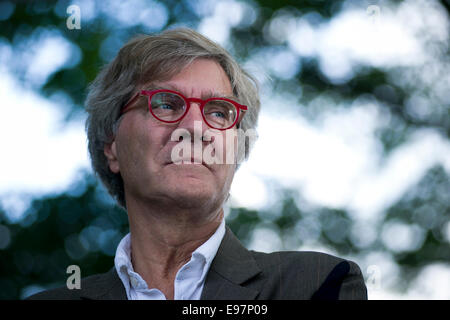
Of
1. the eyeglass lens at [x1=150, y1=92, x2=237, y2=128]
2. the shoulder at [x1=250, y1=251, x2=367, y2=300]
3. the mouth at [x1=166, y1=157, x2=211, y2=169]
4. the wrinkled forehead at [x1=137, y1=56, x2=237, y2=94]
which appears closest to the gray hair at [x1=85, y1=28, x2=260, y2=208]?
the wrinkled forehead at [x1=137, y1=56, x2=237, y2=94]

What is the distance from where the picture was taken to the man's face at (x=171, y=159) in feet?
7.18

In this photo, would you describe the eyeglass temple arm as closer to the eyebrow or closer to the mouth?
the eyebrow

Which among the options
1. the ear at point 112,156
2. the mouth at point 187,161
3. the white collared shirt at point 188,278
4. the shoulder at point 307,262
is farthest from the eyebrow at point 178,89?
the shoulder at point 307,262

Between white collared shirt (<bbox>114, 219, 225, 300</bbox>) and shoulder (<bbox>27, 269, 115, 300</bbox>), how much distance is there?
0.10m

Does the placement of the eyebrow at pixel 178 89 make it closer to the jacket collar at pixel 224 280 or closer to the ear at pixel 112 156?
the ear at pixel 112 156

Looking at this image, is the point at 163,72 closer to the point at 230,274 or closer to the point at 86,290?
the point at 230,274

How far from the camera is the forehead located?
2324 millimetres

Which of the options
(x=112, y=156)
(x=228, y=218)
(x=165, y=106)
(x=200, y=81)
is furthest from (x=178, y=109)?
(x=228, y=218)

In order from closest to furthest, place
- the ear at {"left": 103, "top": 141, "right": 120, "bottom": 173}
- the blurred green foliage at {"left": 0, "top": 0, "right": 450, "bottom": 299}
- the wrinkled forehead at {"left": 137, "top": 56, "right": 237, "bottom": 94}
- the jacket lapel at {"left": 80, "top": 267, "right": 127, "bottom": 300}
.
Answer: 1. the jacket lapel at {"left": 80, "top": 267, "right": 127, "bottom": 300}
2. the wrinkled forehead at {"left": 137, "top": 56, "right": 237, "bottom": 94}
3. the ear at {"left": 103, "top": 141, "right": 120, "bottom": 173}
4. the blurred green foliage at {"left": 0, "top": 0, "right": 450, "bottom": 299}

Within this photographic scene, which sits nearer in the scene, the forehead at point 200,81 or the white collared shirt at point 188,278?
the white collared shirt at point 188,278

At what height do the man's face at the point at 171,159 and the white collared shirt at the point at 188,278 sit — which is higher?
the man's face at the point at 171,159

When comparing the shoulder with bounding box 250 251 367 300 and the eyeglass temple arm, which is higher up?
the eyeglass temple arm

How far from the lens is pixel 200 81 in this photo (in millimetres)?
2371

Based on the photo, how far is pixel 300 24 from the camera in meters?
7.71
